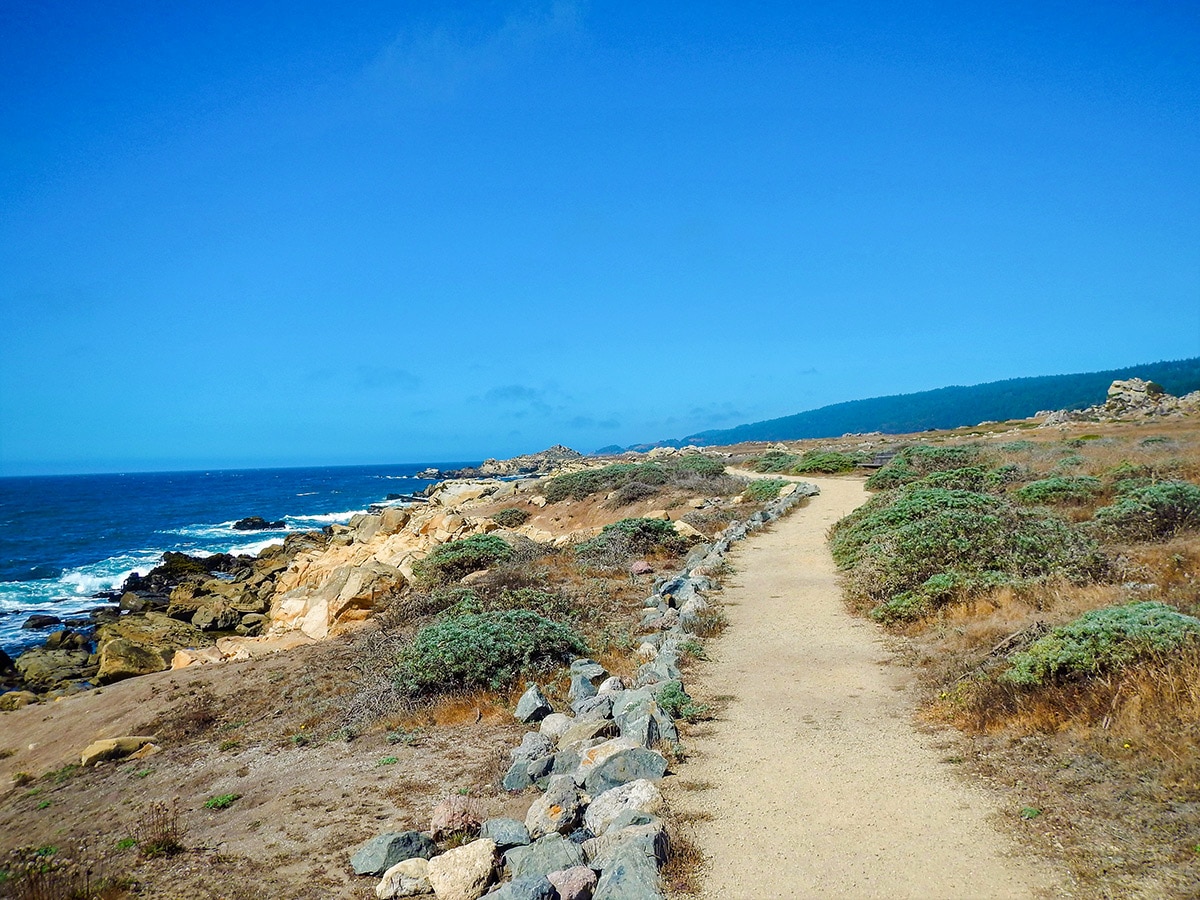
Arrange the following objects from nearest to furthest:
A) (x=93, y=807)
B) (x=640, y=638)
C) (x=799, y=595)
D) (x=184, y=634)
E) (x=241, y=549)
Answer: (x=93, y=807), (x=640, y=638), (x=799, y=595), (x=184, y=634), (x=241, y=549)

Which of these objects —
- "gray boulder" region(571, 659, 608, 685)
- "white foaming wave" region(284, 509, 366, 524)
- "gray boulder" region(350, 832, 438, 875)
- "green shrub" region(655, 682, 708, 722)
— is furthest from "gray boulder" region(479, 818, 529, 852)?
"white foaming wave" region(284, 509, 366, 524)

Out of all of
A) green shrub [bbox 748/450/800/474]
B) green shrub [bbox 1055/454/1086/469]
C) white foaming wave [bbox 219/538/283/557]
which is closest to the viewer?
green shrub [bbox 1055/454/1086/469]

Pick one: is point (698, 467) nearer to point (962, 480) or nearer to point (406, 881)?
point (962, 480)

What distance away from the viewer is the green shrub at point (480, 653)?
9109 millimetres

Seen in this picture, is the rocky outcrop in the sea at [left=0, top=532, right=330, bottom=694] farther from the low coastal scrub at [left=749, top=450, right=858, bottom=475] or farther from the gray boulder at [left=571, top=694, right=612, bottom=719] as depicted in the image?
the low coastal scrub at [left=749, top=450, right=858, bottom=475]

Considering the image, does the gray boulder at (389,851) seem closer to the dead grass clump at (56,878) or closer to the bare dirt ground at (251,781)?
the bare dirt ground at (251,781)

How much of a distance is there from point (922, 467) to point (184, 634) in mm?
28060

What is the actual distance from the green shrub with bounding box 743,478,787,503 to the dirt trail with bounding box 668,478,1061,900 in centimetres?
1491

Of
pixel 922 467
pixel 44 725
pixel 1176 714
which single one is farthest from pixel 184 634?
pixel 922 467

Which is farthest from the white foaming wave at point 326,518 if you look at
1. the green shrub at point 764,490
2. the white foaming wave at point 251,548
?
the green shrub at point 764,490

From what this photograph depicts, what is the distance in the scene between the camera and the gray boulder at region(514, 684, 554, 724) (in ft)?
25.6

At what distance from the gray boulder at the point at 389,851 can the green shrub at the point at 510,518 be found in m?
23.7

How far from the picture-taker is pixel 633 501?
89.9 feet

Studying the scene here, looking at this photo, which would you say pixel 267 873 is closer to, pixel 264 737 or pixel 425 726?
pixel 425 726
